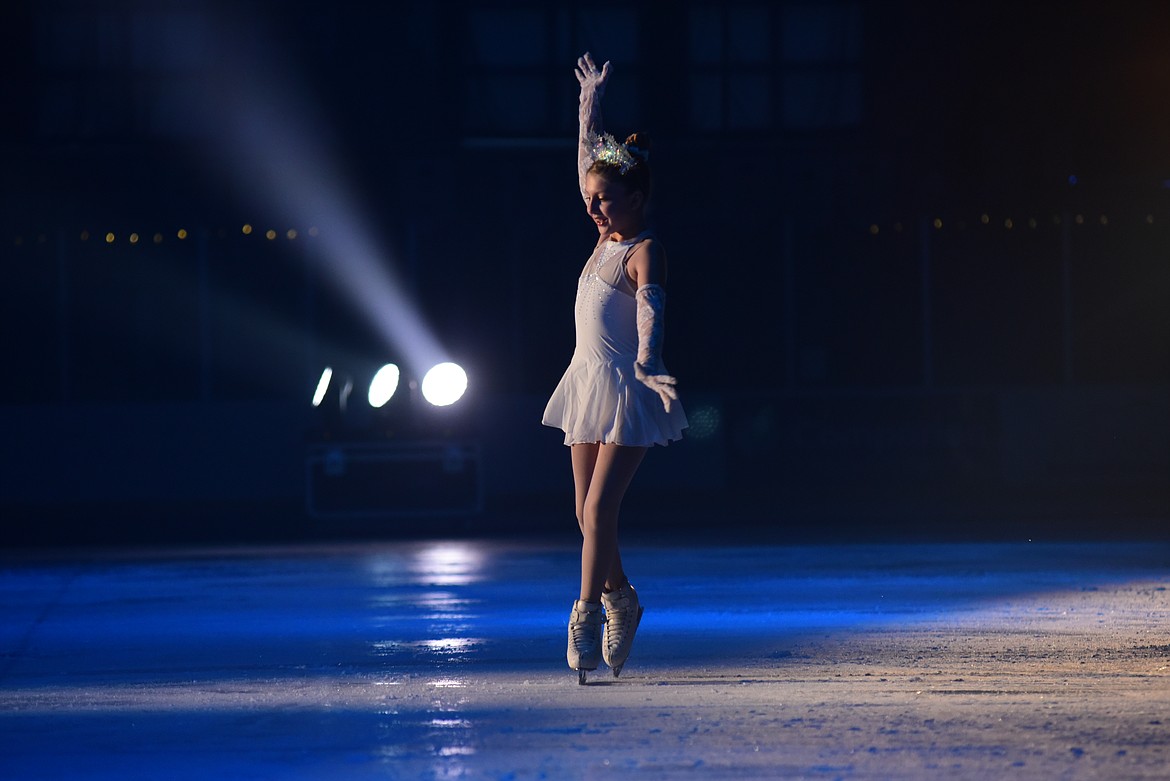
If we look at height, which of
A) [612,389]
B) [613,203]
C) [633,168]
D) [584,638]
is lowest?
[584,638]

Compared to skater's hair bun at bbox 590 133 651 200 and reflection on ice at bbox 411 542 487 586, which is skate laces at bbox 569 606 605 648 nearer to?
skater's hair bun at bbox 590 133 651 200

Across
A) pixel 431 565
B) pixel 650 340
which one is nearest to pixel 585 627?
pixel 650 340

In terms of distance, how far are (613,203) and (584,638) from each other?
5.23 ft

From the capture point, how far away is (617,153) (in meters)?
6.49

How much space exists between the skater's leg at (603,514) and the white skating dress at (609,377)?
7 cm

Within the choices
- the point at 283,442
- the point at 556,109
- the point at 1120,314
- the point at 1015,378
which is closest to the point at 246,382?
the point at 283,442

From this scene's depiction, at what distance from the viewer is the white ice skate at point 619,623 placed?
621 cm

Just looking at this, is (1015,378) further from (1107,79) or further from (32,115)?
(32,115)

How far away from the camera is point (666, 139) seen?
24219 millimetres

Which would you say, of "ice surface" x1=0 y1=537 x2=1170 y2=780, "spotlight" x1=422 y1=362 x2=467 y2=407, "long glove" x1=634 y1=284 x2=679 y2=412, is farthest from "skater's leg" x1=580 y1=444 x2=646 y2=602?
"spotlight" x1=422 y1=362 x2=467 y2=407

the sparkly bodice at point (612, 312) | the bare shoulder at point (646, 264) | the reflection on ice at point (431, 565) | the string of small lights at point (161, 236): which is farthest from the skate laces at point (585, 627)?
the string of small lights at point (161, 236)

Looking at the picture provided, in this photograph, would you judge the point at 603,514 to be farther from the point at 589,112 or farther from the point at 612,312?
the point at 589,112

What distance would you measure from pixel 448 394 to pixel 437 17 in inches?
302

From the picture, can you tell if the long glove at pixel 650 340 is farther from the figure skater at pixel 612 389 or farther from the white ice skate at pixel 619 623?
the white ice skate at pixel 619 623
